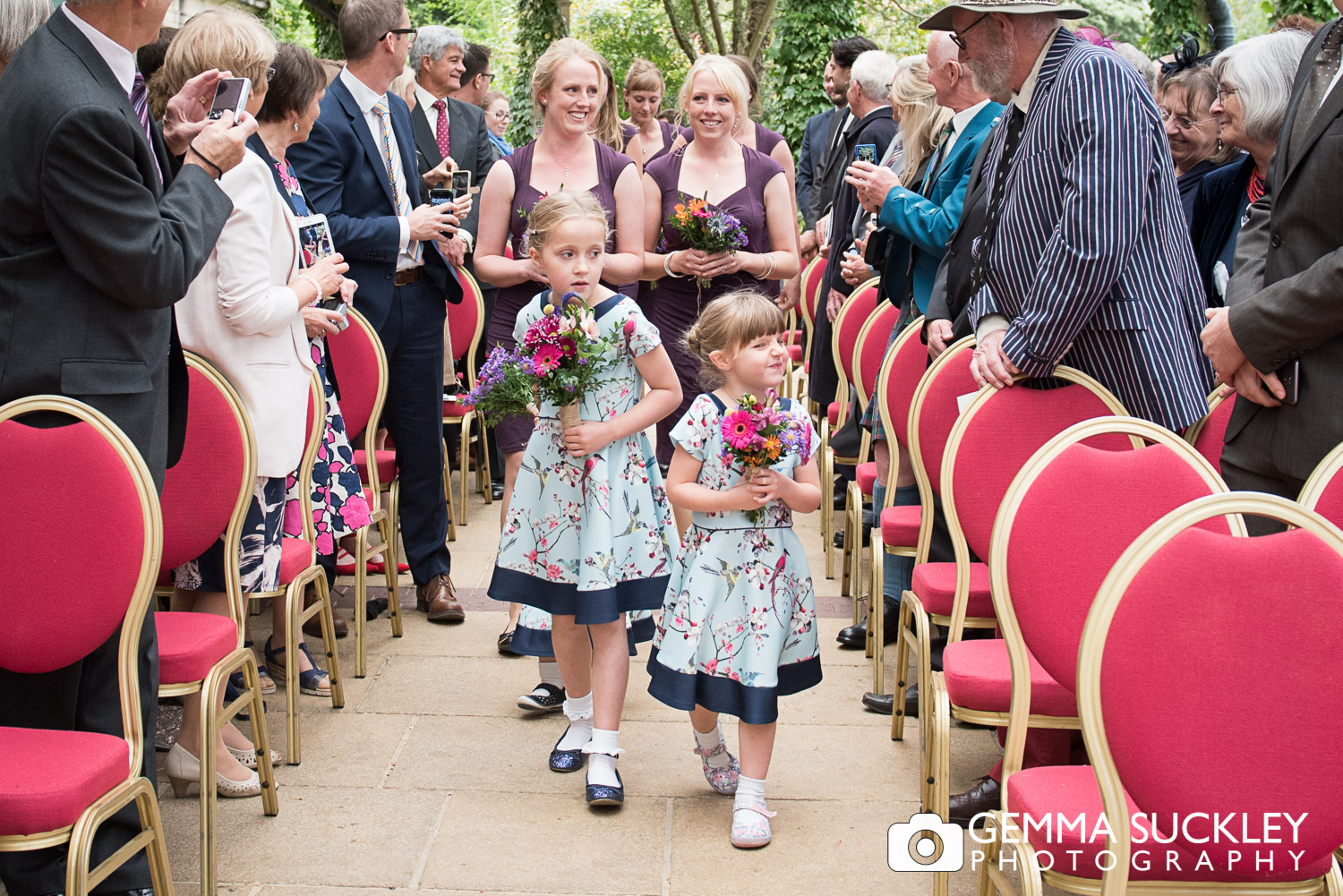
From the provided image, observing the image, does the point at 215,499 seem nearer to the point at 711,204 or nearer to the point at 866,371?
the point at 711,204

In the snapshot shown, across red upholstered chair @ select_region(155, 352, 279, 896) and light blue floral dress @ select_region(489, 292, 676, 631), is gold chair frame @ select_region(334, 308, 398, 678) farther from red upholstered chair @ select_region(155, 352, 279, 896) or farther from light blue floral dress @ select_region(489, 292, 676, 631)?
light blue floral dress @ select_region(489, 292, 676, 631)

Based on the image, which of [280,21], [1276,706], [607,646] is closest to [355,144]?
[607,646]

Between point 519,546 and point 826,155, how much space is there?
178 inches

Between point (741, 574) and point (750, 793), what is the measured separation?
55cm

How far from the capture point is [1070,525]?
7.34 ft

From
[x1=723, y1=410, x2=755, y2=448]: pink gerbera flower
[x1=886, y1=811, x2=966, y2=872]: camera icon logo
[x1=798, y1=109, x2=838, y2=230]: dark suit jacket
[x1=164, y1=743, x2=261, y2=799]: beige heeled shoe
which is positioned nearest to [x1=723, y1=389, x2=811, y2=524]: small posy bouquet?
[x1=723, y1=410, x2=755, y2=448]: pink gerbera flower

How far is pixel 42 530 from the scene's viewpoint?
228 cm

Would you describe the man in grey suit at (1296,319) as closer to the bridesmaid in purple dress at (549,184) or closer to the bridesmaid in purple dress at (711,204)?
the bridesmaid in purple dress at (549,184)

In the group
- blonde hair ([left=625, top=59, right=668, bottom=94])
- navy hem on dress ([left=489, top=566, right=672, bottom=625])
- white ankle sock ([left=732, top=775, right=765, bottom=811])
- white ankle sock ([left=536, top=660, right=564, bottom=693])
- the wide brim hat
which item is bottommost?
white ankle sock ([left=536, top=660, right=564, bottom=693])

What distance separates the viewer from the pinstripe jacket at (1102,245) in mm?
2826

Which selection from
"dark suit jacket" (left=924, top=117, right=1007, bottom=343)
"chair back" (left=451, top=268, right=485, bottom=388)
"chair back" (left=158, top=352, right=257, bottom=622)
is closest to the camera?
"chair back" (left=158, top=352, right=257, bottom=622)

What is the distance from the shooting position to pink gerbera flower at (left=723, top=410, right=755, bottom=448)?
9.10 feet

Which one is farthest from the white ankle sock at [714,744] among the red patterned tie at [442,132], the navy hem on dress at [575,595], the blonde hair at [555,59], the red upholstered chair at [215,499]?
the red patterned tie at [442,132]

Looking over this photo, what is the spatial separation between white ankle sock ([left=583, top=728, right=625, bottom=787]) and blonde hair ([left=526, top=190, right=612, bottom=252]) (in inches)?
50.4
